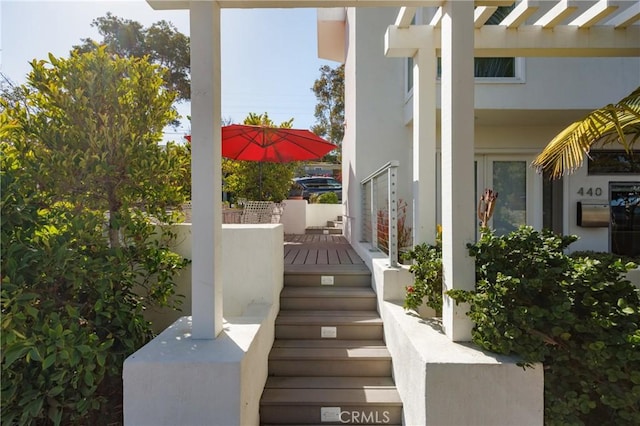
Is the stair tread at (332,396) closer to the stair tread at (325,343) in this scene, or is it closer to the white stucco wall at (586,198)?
the stair tread at (325,343)

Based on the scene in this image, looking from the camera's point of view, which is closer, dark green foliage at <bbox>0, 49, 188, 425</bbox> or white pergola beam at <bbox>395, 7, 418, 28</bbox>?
dark green foliage at <bbox>0, 49, 188, 425</bbox>

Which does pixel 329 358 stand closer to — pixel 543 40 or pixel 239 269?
pixel 239 269

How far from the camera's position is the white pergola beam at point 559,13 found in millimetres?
3184

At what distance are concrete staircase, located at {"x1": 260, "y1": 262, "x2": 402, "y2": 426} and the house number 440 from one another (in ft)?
15.2

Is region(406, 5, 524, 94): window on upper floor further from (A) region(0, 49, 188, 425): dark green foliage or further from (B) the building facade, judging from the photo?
(A) region(0, 49, 188, 425): dark green foliage

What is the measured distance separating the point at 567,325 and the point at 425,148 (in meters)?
2.07

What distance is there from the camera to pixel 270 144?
607 cm

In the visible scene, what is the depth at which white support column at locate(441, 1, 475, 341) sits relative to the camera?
2.37 metres

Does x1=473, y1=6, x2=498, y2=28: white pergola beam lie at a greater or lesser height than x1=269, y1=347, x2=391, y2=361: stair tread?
greater

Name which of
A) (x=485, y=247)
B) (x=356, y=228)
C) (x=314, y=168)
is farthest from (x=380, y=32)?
(x=314, y=168)

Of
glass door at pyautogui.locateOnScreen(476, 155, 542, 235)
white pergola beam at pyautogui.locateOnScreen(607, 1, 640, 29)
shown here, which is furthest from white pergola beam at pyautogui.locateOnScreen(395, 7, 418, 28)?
glass door at pyautogui.locateOnScreen(476, 155, 542, 235)

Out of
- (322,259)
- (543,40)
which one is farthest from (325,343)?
(543,40)

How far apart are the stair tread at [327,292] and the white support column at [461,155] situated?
4.83 ft

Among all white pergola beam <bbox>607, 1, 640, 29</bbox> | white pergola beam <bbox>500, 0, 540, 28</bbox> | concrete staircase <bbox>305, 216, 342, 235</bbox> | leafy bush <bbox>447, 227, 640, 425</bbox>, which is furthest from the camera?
concrete staircase <bbox>305, 216, 342, 235</bbox>
